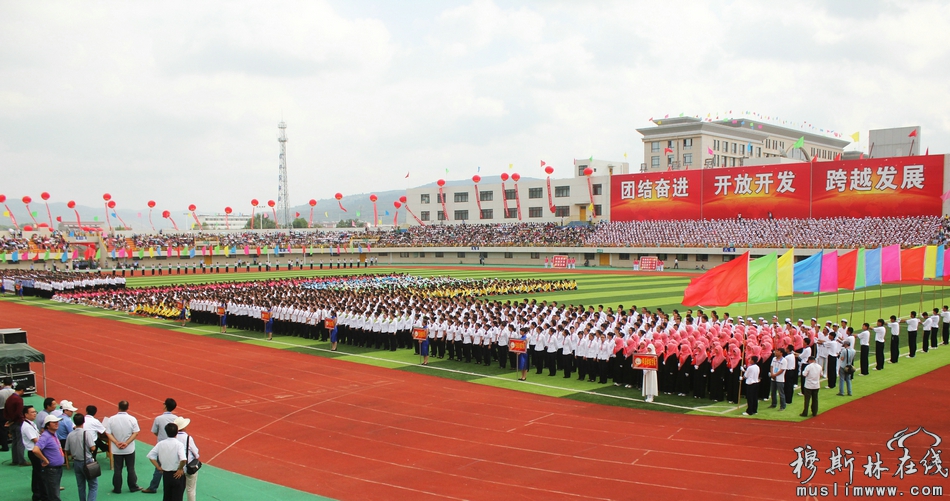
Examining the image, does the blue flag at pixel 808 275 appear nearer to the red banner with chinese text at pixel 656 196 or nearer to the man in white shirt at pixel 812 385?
the man in white shirt at pixel 812 385

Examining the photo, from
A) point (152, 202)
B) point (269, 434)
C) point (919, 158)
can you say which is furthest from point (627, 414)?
point (152, 202)

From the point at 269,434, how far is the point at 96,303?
28497mm

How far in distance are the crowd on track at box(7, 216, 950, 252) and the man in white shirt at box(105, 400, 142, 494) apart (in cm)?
4807

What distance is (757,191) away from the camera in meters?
55.2

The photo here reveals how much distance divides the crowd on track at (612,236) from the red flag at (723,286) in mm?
36083

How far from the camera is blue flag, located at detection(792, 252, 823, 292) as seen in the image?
17516 millimetres

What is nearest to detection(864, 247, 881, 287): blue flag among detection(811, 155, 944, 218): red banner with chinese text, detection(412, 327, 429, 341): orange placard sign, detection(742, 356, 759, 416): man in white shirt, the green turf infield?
the green turf infield

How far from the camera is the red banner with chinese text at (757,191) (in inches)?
2095

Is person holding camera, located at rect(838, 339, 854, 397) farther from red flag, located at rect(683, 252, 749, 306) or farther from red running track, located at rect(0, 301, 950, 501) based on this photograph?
red flag, located at rect(683, 252, 749, 306)

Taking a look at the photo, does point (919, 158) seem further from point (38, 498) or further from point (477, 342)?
point (38, 498)

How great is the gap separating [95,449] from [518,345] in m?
9.81

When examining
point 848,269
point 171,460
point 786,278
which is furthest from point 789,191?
point 171,460

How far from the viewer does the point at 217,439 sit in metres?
12.1

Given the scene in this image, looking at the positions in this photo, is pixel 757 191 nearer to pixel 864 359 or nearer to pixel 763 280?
pixel 864 359
